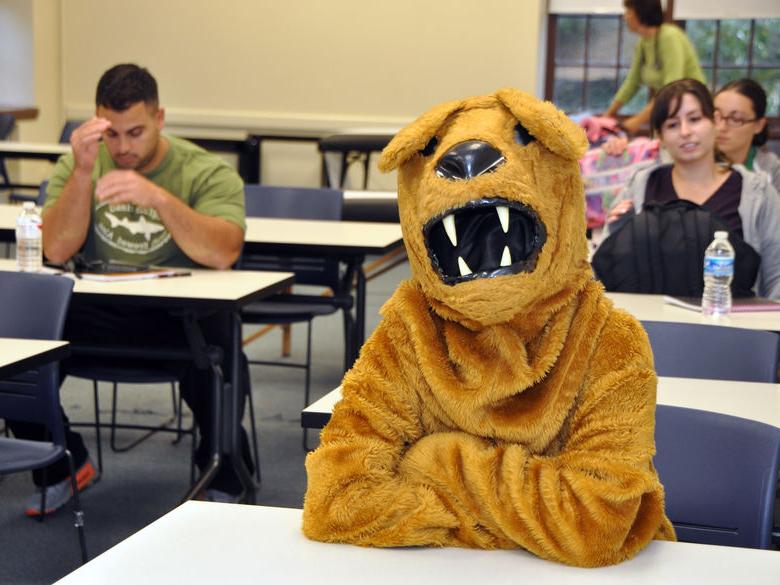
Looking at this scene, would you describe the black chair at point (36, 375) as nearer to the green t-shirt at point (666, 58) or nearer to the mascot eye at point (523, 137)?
the mascot eye at point (523, 137)

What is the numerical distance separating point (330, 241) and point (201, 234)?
0.69 m

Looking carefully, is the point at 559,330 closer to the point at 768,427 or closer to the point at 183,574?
the point at 183,574

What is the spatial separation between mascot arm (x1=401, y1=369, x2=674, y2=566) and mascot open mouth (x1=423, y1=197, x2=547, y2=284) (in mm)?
165

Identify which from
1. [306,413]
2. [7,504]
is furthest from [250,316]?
[306,413]

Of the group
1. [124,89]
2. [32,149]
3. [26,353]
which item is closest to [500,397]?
[26,353]

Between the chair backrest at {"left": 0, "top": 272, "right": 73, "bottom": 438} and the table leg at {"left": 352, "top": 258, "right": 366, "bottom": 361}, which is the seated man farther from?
the table leg at {"left": 352, "top": 258, "right": 366, "bottom": 361}

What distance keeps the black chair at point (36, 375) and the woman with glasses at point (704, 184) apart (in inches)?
66.0

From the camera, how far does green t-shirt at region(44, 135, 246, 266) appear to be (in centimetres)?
334

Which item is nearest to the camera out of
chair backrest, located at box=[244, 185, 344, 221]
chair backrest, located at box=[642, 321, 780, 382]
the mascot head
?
the mascot head

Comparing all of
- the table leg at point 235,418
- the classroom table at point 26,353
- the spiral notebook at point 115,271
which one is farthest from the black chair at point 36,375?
the table leg at point 235,418

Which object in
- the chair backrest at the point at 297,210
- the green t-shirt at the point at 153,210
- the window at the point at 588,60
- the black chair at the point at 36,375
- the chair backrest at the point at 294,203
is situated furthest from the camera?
the window at the point at 588,60

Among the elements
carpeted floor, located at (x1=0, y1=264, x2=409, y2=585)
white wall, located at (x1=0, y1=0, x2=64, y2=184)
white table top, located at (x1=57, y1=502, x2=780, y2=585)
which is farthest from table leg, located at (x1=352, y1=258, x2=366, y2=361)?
white wall, located at (x1=0, y1=0, x2=64, y2=184)

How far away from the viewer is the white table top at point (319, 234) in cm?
384

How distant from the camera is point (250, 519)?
4.36ft
